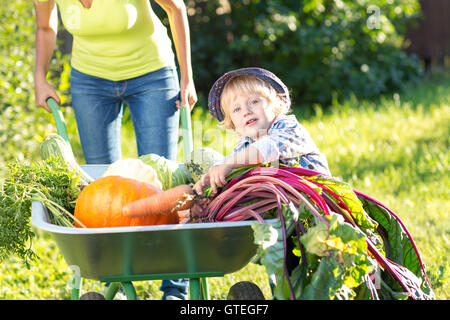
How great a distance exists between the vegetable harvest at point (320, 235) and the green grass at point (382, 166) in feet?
1.72

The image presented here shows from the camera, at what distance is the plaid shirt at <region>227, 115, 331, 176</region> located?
81.1 inches

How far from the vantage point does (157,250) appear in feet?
6.31

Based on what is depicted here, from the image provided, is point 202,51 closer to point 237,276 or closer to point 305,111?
point 305,111

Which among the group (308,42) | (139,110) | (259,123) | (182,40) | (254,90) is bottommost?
(259,123)

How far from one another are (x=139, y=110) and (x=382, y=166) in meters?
3.12

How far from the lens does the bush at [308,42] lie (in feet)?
24.5

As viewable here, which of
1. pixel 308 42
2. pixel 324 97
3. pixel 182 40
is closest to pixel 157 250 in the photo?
pixel 182 40

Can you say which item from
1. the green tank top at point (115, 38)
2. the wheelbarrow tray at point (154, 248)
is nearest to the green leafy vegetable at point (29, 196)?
the wheelbarrow tray at point (154, 248)

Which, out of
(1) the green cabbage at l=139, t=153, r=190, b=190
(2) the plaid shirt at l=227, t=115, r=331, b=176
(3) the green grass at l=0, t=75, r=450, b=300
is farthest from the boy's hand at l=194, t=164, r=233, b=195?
(3) the green grass at l=0, t=75, r=450, b=300

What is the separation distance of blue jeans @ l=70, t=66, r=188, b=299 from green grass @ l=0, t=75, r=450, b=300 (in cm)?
28

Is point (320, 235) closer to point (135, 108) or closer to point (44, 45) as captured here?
point (135, 108)

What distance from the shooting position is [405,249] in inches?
83.4

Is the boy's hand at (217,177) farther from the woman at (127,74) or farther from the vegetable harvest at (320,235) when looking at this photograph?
the woman at (127,74)

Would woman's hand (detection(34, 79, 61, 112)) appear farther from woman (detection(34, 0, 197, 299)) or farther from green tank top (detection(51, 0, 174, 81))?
green tank top (detection(51, 0, 174, 81))
